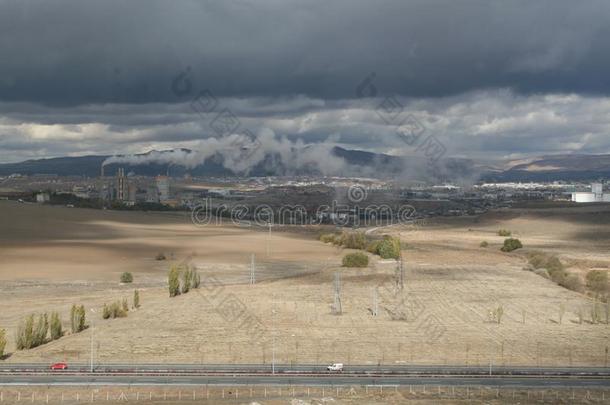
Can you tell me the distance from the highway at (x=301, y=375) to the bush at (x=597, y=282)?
39483 millimetres

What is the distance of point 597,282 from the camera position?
83000 mm

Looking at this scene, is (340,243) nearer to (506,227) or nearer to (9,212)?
(506,227)

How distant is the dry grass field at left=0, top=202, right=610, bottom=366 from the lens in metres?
50.8

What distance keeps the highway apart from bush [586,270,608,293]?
39.5m

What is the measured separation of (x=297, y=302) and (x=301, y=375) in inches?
1181

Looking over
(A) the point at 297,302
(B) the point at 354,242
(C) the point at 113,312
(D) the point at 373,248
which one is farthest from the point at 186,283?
(B) the point at 354,242

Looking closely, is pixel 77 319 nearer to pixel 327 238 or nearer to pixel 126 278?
pixel 126 278

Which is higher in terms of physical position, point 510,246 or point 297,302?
point 510,246

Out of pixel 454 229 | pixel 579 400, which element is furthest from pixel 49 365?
pixel 454 229

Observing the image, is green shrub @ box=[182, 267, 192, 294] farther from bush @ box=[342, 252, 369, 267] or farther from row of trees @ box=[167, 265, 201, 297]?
bush @ box=[342, 252, 369, 267]

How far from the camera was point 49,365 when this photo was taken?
151 ft

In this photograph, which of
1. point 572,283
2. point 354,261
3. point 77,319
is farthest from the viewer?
point 354,261

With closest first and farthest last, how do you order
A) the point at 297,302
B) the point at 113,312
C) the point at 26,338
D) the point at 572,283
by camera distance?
the point at 26,338 < the point at 113,312 < the point at 297,302 < the point at 572,283

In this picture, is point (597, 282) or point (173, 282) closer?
point (173, 282)
